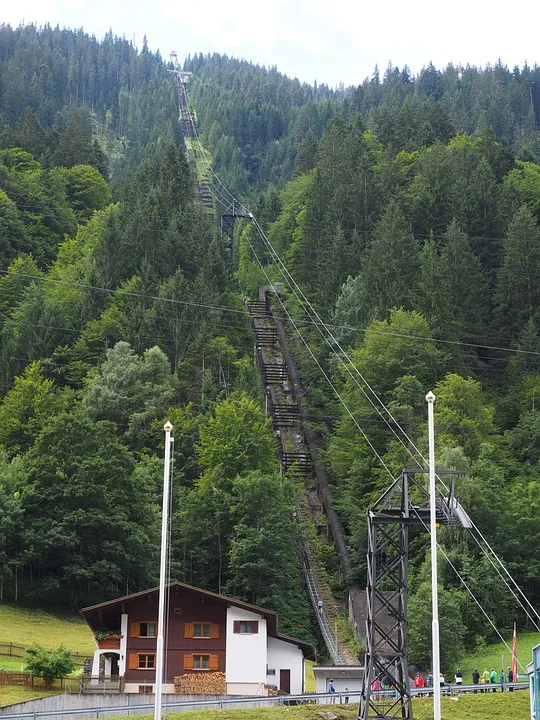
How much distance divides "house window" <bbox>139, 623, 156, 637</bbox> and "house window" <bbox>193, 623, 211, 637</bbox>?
1848 mm

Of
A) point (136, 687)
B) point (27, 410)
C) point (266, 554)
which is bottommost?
point (136, 687)

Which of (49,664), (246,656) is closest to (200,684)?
(246,656)

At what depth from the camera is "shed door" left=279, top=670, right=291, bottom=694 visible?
62.3m

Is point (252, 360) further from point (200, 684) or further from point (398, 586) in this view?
point (398, 586)

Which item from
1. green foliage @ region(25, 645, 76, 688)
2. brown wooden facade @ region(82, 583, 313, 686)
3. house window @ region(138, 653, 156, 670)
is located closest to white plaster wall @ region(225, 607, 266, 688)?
brown wooden facade @ region(82, 583, 313, 686)

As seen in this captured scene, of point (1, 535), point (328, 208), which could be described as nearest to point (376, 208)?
point (328, 208)

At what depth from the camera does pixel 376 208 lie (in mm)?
139625

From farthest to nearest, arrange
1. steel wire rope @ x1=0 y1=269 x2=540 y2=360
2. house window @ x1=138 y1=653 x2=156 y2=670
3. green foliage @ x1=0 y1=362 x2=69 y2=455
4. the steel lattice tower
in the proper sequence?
1. steel wire rope @ x1=0 y1=269 x2=540 y2=360
2. green foliage @ x1=0 y1=362 x2=69 y2=455
3. house window @ x1=138 y1=653 x2=156 y2=670
4. the steel lattice tower

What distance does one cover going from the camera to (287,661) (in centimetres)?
6303

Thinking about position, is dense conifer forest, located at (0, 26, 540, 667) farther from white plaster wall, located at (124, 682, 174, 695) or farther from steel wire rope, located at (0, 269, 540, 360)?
white plaster wall, located at (124, 682, 174, 695)

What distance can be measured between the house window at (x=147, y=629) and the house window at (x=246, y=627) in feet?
11.8

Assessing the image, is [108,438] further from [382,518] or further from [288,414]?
[382,518]

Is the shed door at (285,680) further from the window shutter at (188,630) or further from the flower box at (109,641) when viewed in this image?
the flower box at (109,641)

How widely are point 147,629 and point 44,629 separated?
1639 centimetres
